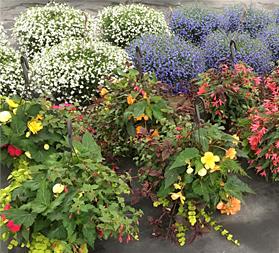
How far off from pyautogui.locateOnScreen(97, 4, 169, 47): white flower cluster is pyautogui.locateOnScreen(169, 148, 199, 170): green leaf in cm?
256

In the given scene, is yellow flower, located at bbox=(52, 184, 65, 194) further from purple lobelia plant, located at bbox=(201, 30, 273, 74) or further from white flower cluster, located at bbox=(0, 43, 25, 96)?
purple lobelia plant, located at bbox=(201, 30, 273, 74)

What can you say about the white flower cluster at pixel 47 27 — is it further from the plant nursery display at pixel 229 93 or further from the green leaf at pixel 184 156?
the green leaf at pixel 184 156

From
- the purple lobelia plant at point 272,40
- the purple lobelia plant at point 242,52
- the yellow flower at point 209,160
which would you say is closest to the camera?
the yellow flower at point 209,160

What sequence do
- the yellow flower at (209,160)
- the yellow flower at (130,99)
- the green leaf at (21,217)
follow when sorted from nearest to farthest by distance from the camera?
the green leaf at (21,217), the yellow flower at (209,160), the yellow flower at (130,99)

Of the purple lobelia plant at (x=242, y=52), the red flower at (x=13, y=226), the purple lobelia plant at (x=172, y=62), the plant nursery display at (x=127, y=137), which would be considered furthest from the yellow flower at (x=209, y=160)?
the purple lobelia plant at (x=242, y=52)

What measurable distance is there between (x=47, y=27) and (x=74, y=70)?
1.11m

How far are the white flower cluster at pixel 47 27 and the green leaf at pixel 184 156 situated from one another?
2582 mm

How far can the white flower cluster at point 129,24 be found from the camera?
5273 mm

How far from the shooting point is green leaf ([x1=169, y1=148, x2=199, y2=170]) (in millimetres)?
2902

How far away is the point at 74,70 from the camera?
A: 430 cm

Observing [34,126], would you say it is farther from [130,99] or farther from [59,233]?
[59,233]

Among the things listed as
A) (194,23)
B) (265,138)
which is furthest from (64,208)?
(194,23)

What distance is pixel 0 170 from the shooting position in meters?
3.53

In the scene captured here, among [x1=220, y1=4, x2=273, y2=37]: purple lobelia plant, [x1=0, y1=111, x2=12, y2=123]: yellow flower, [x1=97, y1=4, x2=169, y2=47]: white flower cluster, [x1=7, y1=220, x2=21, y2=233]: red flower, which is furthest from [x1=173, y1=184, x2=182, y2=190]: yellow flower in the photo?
[x1=220, y1=4, x2=273, y2=37]: purple lobelia plant
